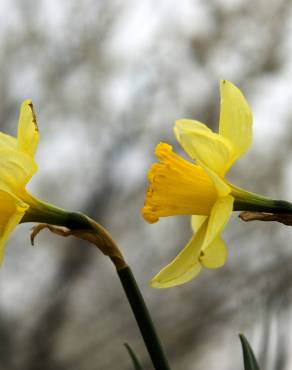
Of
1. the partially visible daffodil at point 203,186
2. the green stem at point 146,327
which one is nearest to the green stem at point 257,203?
the partially visible daffodil at point 203,186

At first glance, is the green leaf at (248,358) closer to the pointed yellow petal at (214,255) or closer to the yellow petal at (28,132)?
the pointed yellow petal at (214,255)

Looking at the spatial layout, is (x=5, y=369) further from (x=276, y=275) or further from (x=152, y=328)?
(x=152, y=328)

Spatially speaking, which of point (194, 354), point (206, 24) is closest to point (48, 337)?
point (194, 354)

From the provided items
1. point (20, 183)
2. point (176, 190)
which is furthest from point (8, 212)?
point (176, 190)

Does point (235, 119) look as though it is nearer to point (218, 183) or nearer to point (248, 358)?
point (218, 183)

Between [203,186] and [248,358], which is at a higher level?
[203,186]
